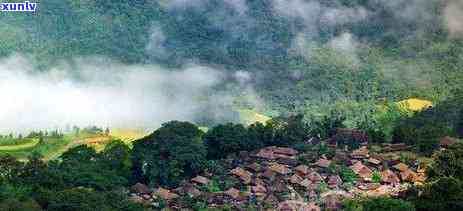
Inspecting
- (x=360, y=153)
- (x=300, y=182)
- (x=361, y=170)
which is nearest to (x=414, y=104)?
(x=360, y=153)

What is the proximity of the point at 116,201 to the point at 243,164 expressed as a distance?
339 inches

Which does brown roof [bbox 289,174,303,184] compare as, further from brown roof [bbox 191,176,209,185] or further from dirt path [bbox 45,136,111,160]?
dirt path [bbox 45,136,111,160]

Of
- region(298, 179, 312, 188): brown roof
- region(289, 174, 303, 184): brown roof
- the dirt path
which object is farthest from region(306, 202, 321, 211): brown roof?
the dirt path

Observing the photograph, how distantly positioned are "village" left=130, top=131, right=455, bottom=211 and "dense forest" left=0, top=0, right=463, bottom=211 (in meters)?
0.16

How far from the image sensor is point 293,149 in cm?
4278

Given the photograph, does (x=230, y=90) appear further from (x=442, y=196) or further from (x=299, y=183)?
(x=442, y=196)

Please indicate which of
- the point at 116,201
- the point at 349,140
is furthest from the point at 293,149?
the point at 116,201

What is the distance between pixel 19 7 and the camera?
72000 mm

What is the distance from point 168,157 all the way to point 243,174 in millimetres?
3131

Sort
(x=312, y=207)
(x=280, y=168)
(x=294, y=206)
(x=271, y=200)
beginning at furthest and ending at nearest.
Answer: (x=280, y=168), (x=271, y=200), (x=294, y=206), (x=312, y=207)

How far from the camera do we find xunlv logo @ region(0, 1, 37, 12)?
229 feet

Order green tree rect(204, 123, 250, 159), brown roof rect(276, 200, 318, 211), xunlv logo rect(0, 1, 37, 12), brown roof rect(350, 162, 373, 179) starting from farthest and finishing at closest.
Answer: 1. xunlv logo rect(0, 1, 37, 12)
2. green tree rect(204, 123, 250, 159)
3. brown roof rect(350, 162, 373, 179)
4. brown roof rect(276, 200, 318, 211)

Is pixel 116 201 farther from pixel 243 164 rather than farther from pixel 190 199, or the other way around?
pixel 243 164

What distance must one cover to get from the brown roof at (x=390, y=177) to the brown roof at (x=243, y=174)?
5.11 m
